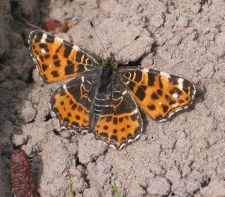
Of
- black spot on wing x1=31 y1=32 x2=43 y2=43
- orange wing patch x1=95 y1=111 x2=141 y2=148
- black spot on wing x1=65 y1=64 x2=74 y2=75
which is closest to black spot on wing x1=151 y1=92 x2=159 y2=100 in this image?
orange wing patch x1=95 y1=111 x2=141 y2=148

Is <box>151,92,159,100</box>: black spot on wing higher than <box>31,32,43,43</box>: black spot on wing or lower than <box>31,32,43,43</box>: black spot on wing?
lower

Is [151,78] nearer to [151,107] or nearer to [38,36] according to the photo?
[151,107]

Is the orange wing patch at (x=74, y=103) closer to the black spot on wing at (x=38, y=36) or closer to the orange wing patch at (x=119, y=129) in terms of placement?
the orange wing patch at (x=119, y=129)

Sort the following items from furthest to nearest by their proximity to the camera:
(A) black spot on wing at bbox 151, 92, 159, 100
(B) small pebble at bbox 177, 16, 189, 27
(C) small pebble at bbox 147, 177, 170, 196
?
(B) small pebble at bbox 177, 16, 189, 27 → (A) black spot on wing at bbox 151, 92, 159, 100 → (C) small pebble at bbox 147, 177, 170, 196

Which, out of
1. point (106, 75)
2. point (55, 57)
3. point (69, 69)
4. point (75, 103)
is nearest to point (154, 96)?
point (106, 75)

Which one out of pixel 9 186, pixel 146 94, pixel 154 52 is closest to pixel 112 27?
pixel 154 52

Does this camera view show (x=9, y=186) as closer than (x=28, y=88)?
Yes

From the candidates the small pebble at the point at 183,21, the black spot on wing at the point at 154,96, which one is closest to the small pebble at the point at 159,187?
the black spot on wing at the point at 154,96

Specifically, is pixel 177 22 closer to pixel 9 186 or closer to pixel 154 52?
pixel 154 52

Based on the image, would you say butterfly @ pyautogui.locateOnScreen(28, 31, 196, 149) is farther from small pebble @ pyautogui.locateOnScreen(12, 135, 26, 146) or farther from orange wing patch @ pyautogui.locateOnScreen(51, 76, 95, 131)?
small pebble @ pyautogui.locateOnScreen(12, 135, 26, 146)
